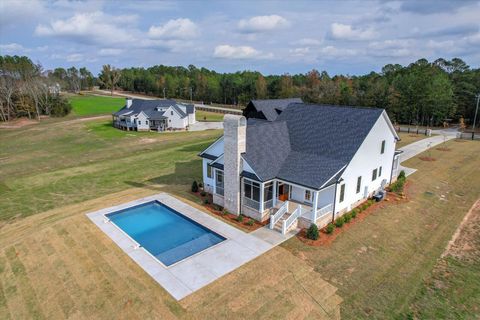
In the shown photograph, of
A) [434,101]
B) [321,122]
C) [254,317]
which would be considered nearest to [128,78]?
[434,101]

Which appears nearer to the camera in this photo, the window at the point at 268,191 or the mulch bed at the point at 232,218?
the mulch bed at the point at 232,218

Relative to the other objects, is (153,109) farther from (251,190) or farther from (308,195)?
(308,195)

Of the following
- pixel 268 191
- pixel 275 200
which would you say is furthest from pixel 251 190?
pixel 275 200

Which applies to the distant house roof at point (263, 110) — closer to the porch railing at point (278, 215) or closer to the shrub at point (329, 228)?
the porch railing at point (278, 215)

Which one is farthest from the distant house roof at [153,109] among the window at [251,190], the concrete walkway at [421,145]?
the window at [251,190]

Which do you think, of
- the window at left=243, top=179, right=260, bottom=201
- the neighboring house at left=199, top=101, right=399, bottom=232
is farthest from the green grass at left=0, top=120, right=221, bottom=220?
the window at left=243, top=179, right=260, bottom=201
